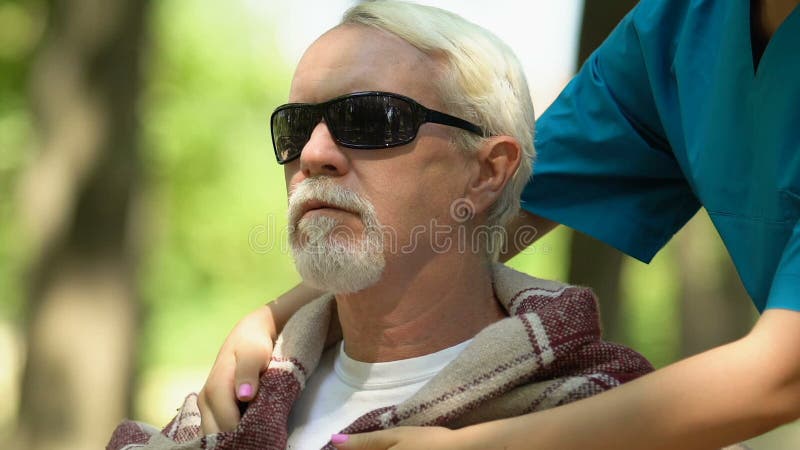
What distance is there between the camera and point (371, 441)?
5.95 ft

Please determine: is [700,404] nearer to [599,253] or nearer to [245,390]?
[245,390]

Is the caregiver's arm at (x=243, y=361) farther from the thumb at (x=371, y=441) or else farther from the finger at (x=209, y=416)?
the thumb at (x=371, y=441)

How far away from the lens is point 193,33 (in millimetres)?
15008

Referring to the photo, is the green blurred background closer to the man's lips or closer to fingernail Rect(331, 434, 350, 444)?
the man's lips

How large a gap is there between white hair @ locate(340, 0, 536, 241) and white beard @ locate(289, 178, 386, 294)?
28 centimetres

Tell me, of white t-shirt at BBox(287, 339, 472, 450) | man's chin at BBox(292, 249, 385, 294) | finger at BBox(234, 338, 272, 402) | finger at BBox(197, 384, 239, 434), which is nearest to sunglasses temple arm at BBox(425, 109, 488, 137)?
man's chin at BBox(292, 249, 385, 294)

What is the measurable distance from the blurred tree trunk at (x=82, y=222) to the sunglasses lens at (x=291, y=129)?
3.03 metres

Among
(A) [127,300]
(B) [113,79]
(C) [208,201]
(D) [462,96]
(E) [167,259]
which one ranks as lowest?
(E) [167,259]

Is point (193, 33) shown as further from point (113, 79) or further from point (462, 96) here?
point (462, 96)

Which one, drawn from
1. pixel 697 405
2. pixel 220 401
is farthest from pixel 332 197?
pixel 697 405

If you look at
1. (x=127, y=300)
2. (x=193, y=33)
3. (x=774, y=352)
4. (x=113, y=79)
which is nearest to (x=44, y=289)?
(x=127, y=300)

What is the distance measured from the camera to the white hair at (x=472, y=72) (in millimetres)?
2256

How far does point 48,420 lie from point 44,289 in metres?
0.67

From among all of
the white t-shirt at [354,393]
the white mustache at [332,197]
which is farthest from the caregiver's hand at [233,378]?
the white mustache at [332,197]
